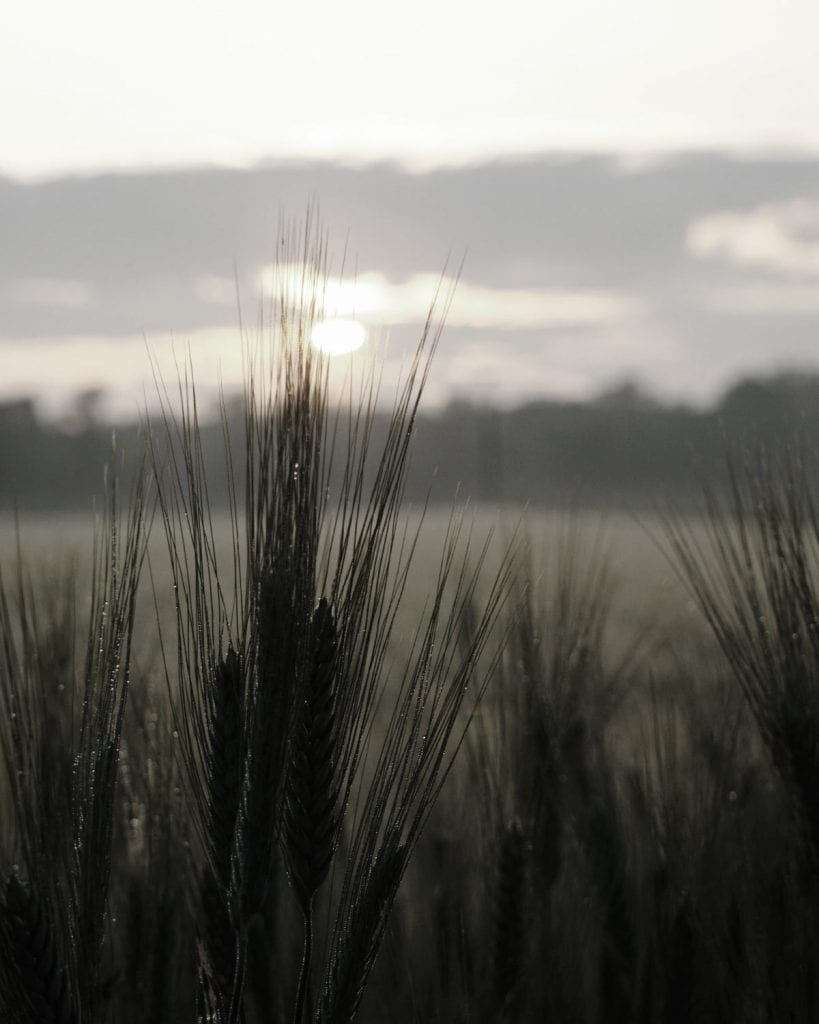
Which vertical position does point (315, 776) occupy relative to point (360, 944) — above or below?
above

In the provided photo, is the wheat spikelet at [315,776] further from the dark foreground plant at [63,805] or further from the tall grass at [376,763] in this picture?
the dark foreground plant at [63,805]

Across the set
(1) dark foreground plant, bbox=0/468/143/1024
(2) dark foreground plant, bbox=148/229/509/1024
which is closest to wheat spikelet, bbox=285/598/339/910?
(2) dark foreground plant, bbox=148/229/509/1024

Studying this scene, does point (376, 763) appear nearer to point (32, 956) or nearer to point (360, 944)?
point (360, 944)

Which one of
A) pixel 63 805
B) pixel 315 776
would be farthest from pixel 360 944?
pixel 63 805

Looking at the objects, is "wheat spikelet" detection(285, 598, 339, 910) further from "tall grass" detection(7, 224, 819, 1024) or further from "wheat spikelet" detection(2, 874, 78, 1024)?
"wheat spikelet" detection(2, 874, 78, 1024)

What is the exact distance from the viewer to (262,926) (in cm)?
102

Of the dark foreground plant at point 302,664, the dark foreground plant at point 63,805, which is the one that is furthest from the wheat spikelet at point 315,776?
the dark foreground plant at point 63,805

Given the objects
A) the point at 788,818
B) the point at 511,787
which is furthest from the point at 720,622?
the point at 511,787

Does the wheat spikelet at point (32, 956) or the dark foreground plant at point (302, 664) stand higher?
the dark foreground plant at point (302, 664)

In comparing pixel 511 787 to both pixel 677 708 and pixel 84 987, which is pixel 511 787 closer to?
pixel 677 708

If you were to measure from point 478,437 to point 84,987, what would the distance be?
3.48ft

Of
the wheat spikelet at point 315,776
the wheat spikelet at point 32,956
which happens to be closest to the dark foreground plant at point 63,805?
the wheat spikelet at point 32,956

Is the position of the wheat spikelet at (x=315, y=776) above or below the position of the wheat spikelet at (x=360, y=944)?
above

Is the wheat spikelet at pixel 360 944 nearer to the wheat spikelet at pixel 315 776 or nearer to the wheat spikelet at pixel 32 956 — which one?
the wheat spikelet at pixel 315 776
